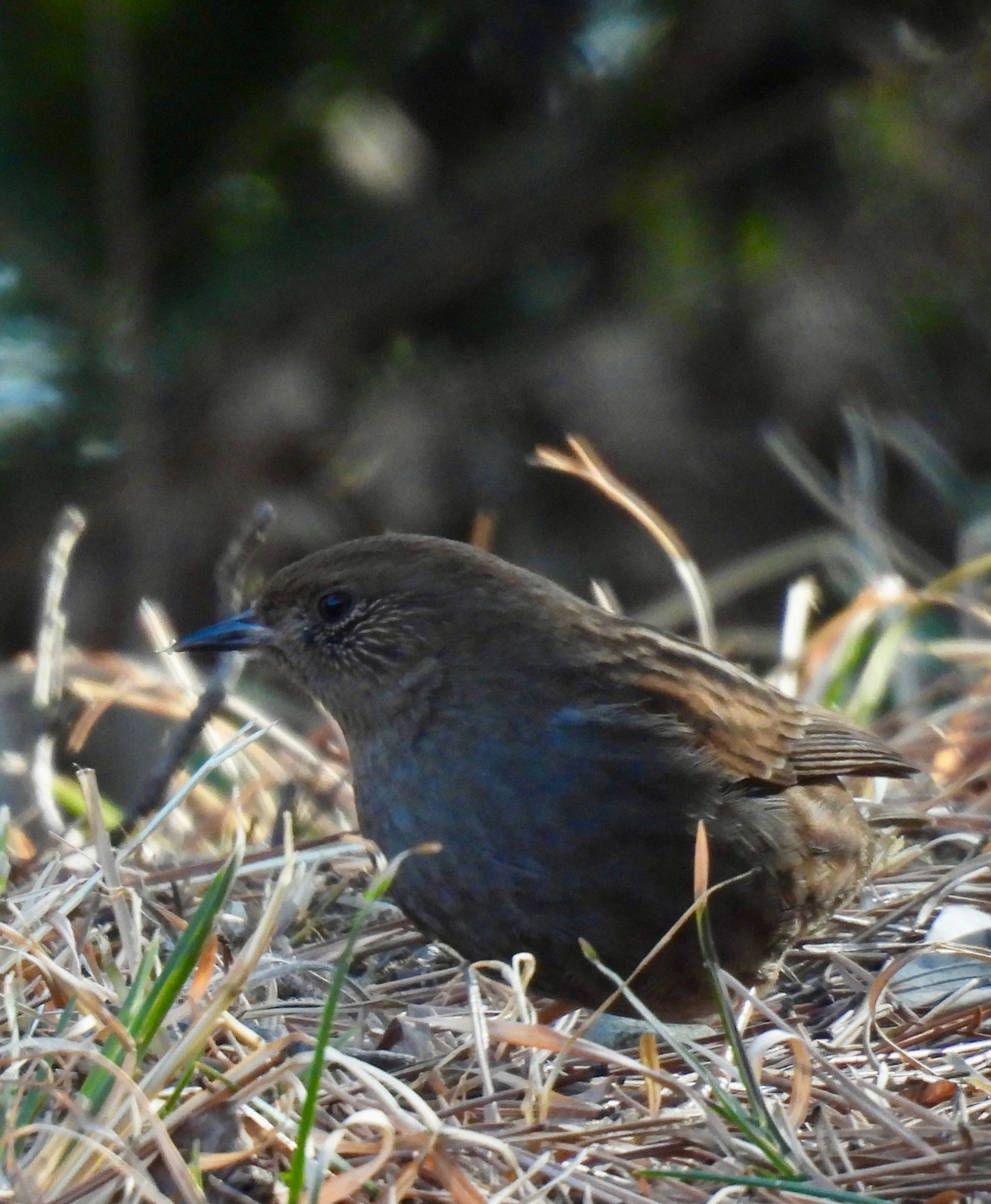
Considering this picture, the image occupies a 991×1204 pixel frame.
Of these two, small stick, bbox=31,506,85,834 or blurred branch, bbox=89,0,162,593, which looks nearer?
small stick, bbox=31,506,85,834

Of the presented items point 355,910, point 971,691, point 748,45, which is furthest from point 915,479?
point 355,910

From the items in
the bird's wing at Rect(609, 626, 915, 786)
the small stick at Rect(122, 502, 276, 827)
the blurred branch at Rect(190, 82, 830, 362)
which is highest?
the blurred branch at Rect(190, 82, 830, 362)

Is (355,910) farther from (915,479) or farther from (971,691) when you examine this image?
(915,479)

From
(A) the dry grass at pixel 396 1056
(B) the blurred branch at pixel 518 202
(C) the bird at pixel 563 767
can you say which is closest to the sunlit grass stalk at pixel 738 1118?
(A) the dry grass at pixel 396 1056

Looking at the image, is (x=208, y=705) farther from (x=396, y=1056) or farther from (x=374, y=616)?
(x=396, y=1056)

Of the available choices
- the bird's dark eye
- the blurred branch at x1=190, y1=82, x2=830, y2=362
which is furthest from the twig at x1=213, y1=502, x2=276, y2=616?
the blurred branch at x1=190, y1=82, x2=830, y2=362

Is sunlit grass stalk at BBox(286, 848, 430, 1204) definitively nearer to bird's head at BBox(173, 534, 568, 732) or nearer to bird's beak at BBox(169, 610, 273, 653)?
bird's head at BBox(173, 534, 568, 732)

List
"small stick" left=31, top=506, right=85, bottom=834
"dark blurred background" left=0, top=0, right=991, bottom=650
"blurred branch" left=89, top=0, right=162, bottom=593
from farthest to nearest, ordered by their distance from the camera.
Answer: "dark blurred background" left=0, top=0, right=991, bottom=650 → "blurred branch" left=89, top=0, right=162, bottom=593 → "small stick" left=31, top=506, right=85, bottom=834
